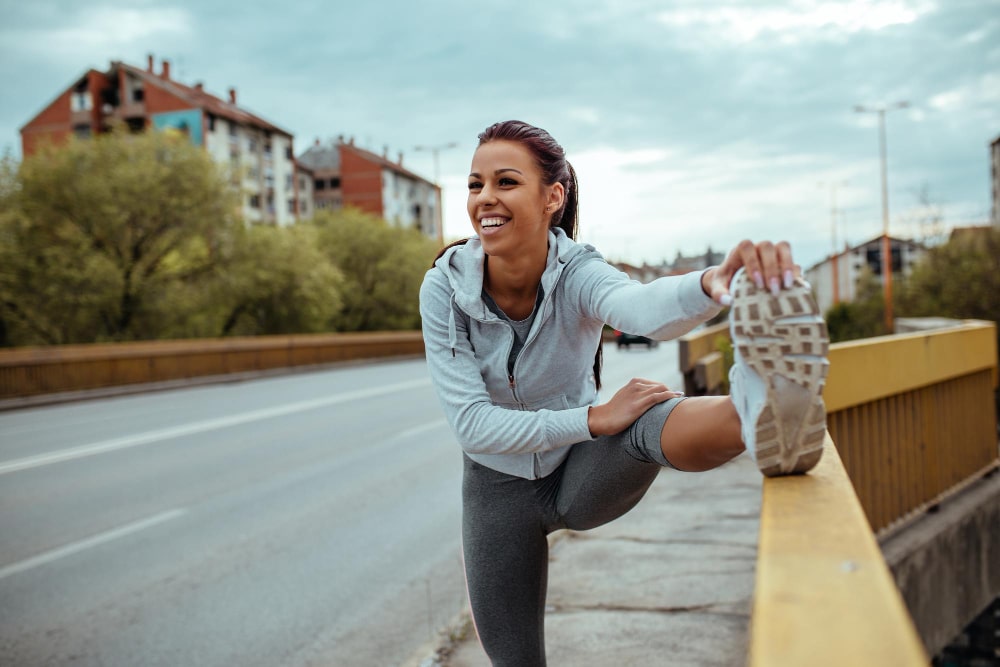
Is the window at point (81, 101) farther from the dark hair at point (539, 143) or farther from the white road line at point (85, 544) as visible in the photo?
the dark hair at point (539, 143)

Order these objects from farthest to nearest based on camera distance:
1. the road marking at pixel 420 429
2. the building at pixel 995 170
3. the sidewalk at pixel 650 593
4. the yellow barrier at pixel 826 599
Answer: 1. the building at pixel 995 170
2. the road marking at pixel 420 429
3. the sidewalk at pixel 650 593
4. the yellow barrier at pixel 826 599

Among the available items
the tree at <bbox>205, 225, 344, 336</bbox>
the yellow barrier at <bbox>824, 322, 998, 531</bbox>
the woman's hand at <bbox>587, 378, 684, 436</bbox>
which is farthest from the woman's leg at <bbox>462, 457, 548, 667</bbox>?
the tree at <bbox>205, 225, 344, 336</bbox>

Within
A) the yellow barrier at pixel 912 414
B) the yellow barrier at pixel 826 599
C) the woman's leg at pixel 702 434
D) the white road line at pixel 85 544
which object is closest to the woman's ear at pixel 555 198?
the woman's leg at pixel 702 434

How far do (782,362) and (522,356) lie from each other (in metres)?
1.05

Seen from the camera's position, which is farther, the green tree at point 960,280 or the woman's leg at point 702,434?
the green tree at point 960,280

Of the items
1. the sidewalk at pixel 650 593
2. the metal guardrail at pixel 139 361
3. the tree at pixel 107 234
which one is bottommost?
the sidewalk at pixel 650 593

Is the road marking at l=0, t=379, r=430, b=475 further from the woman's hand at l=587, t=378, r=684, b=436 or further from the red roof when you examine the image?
the red roof

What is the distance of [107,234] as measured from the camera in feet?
101

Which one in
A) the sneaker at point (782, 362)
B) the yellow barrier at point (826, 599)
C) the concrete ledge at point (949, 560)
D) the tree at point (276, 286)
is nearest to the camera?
the yellow barrier at point (826, 599)

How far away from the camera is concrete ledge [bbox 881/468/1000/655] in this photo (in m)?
4.96

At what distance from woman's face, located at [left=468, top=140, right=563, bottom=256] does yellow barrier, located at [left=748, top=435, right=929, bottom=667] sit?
1286 millimetres

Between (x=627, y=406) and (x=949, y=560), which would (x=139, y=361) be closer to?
(x=949, y=560)

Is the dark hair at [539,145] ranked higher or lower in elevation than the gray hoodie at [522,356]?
higher

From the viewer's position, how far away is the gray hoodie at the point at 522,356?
237 centimetres
